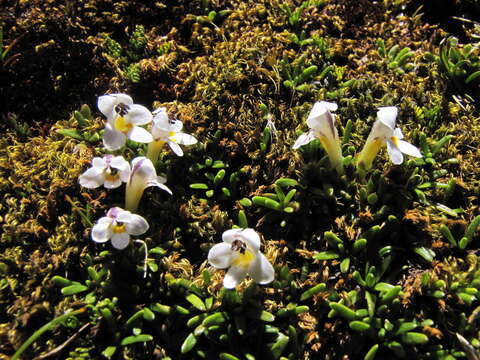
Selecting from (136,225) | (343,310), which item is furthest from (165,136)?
(343,310)

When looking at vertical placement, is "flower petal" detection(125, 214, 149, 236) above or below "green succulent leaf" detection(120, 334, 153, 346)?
above

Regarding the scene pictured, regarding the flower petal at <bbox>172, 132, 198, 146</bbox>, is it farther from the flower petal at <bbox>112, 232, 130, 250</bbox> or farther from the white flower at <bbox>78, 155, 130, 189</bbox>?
the flower petal at <bbox>112, 232, 130, 250</bbox>

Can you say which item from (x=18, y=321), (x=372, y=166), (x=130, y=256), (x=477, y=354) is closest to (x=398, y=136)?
(x=372, y=166)

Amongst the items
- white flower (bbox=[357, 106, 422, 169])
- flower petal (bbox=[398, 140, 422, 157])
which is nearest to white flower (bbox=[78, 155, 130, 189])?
white flower (bbox=[357, 106, 422, 169])

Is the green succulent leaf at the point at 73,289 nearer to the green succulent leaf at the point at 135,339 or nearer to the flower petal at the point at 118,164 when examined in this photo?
the green succulent leaf at the point at 135,339

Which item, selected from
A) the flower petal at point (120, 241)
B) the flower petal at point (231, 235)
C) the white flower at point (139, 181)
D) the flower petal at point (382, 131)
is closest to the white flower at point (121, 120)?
the white flower at point (139, 181)

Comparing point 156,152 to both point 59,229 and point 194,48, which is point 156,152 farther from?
point 194,48

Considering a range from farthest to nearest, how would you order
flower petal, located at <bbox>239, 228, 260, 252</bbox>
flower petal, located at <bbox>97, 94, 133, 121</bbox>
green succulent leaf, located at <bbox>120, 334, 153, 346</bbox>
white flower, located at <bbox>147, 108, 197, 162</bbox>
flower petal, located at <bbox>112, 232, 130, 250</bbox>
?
white flower, located at <bbox>147, 108, 197, 162</bbox> → flower petal, located at <bbox>97, 94, 133, 121</bbox> → flower petal, located at <bbox>112, 232, 130, 250</bbox> → green succulent leaf, located at <bbox>120, 334, 153, 346</bbox> → flower petal, located at <bbox>239, 228, 260, 252</bbox>
